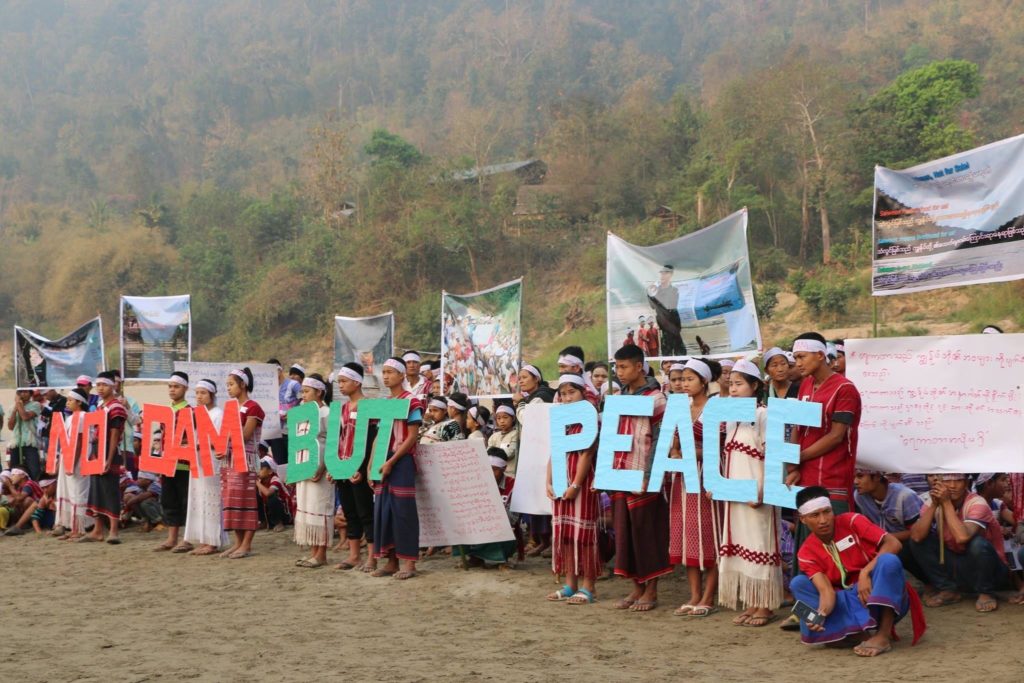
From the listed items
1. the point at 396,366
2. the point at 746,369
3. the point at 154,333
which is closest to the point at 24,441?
the point at 154,333

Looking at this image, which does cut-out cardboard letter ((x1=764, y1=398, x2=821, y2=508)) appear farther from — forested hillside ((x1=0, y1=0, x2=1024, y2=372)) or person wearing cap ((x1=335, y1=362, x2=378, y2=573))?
forested hillside ((x1=0, y1=0, x2=1024, y2=372))

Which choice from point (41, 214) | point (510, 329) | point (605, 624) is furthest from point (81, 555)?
point (41, 214)

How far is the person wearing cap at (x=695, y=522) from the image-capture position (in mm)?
7273

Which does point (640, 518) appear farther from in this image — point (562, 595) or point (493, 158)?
point (493, 158)

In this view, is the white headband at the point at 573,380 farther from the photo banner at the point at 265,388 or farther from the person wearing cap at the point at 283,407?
the person wearing cap at the point at 283,407

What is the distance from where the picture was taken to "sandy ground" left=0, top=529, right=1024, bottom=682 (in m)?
5.98

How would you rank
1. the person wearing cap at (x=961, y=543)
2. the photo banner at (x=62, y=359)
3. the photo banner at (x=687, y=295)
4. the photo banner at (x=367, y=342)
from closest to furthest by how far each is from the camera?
the person wearing cap at (x=961, y=543) → the photo banner at (x=687, y=295) → the photo banner at (x=62, y=359) → the photo banner at (x=367, y=342)

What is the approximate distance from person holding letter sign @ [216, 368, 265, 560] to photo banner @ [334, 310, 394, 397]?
588 cm

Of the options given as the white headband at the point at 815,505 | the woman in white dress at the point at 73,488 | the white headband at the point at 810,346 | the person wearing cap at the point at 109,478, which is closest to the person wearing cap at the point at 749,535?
the white headband at the point at 810,346

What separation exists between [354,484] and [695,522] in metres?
3.07

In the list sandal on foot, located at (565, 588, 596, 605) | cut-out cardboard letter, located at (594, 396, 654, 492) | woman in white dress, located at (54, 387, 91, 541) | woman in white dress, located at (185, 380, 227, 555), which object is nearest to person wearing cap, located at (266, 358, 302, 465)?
woman in white dress, located at (54, 387, 91, 541)

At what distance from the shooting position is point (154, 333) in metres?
14.9

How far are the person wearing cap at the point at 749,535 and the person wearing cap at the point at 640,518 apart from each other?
1.67 feet

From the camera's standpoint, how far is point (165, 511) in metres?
10.7
